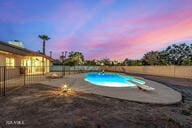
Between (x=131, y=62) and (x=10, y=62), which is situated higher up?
(x=131, y=62)

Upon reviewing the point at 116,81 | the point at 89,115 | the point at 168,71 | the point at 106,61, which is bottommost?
the point at 116,81

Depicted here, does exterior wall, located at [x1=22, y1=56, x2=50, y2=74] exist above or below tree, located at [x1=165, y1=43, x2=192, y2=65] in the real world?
below

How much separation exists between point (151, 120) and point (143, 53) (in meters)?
34.9

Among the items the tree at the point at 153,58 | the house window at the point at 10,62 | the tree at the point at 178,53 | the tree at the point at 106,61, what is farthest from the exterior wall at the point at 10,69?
the tree at the point at 106,61

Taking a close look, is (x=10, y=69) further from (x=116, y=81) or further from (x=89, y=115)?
(x=89, y=115)

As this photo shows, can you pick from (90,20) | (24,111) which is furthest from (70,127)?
(90,20)

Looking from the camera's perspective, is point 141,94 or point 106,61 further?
point 106,61

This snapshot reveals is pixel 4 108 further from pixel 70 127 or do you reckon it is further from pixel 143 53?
pixel 143 53

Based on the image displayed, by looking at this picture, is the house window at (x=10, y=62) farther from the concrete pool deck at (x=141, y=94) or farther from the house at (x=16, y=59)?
the concrete pool deck at (x=141, y=94)

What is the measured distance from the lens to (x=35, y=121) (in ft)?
13.5

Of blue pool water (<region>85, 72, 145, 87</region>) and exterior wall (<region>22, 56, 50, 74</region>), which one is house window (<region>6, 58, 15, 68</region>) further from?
blue pool water (<region>85, 72, 145, 87</region>)

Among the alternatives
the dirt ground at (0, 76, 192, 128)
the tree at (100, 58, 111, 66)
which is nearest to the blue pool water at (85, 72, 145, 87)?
the dirt ground at (0, 76, 192, 128)

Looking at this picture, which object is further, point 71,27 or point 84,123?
point 71,27

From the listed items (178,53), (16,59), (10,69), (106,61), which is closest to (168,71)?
(178,53)
